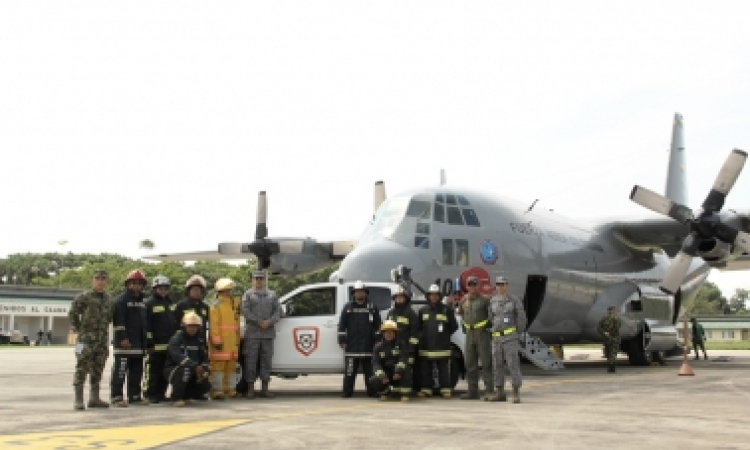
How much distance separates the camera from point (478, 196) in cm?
1867

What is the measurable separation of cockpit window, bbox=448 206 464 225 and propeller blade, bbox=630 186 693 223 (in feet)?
15.8

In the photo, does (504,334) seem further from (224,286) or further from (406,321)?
(224,286)

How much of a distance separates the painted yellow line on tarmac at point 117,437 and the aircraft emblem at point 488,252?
9.41m

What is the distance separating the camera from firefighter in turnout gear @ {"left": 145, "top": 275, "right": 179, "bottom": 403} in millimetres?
11797

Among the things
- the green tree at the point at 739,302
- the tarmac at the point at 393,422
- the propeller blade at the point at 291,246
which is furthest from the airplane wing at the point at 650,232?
the green tree at the point at 739,302

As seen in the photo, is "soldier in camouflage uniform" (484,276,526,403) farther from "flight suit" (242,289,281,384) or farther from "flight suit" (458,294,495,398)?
"flight suit" (242,289,281,384)

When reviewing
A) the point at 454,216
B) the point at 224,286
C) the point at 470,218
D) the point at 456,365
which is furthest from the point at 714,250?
the point at 224,286

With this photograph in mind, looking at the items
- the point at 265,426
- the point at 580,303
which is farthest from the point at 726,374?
the point at 265,426

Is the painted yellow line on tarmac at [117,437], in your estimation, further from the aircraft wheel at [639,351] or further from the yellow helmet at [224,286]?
the aircraft wheel at [639,351]

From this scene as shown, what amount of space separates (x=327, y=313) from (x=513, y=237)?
22.6 feet

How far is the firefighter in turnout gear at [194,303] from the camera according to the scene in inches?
476

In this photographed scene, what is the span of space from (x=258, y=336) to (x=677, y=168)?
74.5 feet

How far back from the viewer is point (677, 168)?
30.5m

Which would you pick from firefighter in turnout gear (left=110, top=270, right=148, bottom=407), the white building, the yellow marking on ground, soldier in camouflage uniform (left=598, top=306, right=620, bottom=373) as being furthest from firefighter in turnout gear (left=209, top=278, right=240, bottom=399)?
the white building
